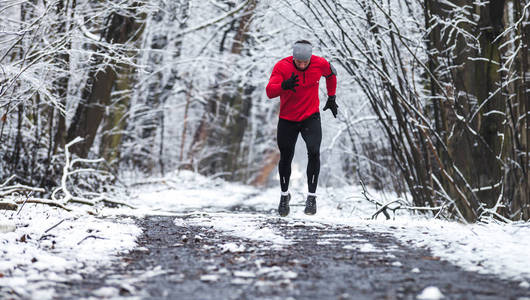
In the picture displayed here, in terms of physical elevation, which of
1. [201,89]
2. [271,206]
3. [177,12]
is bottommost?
[271,206]

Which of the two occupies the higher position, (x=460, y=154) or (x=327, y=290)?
(x=460, y=154)

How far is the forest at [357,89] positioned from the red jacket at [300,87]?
1.71 feet

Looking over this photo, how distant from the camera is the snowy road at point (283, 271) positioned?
2.74 m

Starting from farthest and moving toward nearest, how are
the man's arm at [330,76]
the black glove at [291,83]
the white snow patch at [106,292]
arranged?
the man's arm at [330,76] < the black glove at [291,83] < the white snow patch at [106,292]

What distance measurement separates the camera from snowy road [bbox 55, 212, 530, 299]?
274cm

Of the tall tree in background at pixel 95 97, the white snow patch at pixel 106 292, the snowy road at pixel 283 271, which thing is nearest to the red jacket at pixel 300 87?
the snowy road at pixel 283 271

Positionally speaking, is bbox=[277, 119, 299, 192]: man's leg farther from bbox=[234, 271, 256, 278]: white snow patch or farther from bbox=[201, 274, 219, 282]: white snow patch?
bbox=[201, 274, 219, 282]: white snow patch

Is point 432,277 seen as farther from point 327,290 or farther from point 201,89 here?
point 201,89

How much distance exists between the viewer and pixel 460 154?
616 cm

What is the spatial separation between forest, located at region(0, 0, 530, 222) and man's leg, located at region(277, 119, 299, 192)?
1.10 metres

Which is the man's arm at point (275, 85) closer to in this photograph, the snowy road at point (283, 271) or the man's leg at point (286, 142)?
the man's leg at point (286, 142)

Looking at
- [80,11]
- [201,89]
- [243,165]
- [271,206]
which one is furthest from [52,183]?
[243,165]

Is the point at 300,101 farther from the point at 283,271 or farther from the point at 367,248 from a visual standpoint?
the point at 283,271

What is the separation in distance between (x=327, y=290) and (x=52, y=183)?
7343 millimetres
